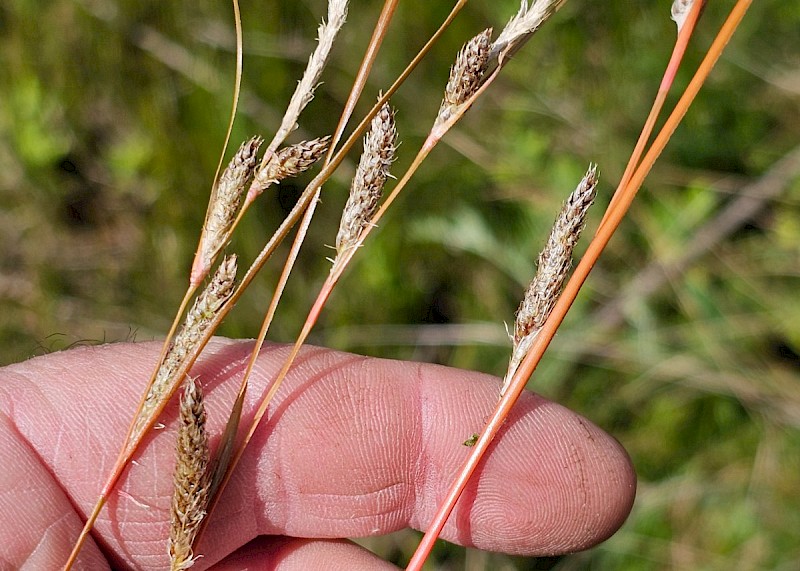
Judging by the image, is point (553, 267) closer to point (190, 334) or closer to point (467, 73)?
point (467, 73)

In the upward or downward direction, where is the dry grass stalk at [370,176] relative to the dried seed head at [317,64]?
downward

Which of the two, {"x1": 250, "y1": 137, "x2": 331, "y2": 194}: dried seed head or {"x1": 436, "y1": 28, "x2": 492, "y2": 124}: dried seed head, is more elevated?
{"x1": 436, "y1": 28, "x2": 492, "y2": 124}: dried seed head

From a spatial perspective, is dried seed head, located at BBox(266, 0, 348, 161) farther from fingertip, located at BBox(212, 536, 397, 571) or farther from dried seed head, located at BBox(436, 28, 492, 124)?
fingertip, located at BBox(212, 536, 397, 571)

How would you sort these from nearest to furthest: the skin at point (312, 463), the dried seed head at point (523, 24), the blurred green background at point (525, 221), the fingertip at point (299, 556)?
the dried seed head at point (523, 24) < the skin at point (312, 463) < the fingertip at point (299, 556) < the blurred green background at point (525, 221)

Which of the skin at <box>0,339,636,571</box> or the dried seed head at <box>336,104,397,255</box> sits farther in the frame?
the skin at <box>0,339,636,571</box>

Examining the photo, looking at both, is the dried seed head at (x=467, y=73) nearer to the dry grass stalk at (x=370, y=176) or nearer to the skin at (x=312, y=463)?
the dry grass stalk at (x=370, y=176)

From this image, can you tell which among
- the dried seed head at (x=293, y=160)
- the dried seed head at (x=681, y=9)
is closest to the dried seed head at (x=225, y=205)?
the dried seed head at (x=293, y=160)

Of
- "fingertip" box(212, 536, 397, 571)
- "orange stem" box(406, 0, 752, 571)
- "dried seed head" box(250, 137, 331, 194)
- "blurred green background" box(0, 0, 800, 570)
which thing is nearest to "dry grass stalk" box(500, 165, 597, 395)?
"orange stem" box(406, 0, 752, 571)

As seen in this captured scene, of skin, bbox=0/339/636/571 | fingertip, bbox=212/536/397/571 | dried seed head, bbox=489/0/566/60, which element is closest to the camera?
dried seed head, bbox=489/0/566/60
